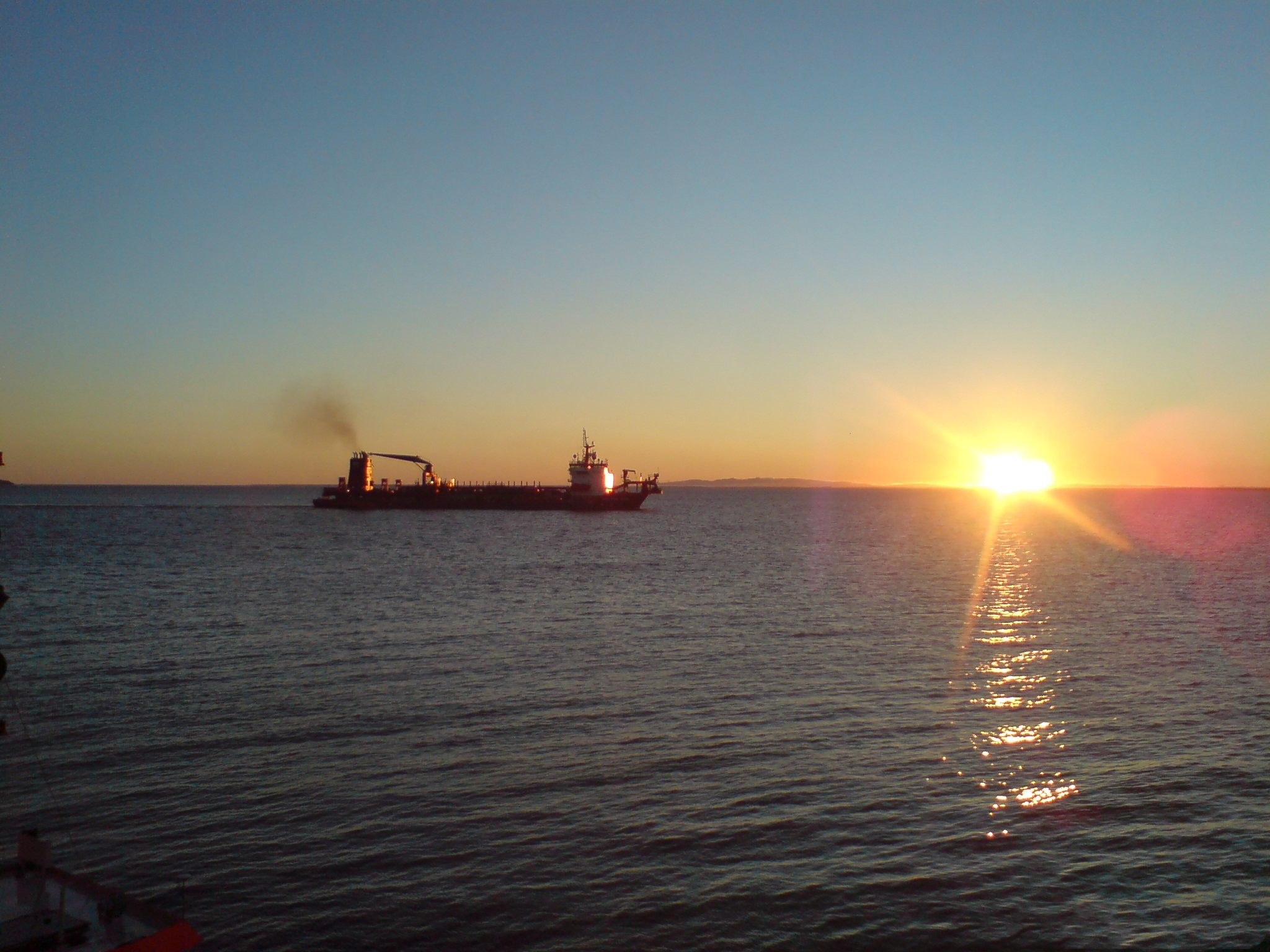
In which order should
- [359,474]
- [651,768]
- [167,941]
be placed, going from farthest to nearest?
[359,474] → [651,768] → [167,941]

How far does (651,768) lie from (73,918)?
400 inches

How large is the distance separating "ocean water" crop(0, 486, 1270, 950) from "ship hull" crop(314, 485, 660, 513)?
97181 millimetres

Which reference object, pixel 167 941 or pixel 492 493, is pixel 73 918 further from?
pixel 492 493

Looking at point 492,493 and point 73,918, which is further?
point 492,493

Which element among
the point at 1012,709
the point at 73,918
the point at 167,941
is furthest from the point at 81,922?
the point at 1012,709

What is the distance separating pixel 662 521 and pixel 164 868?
11802 cm

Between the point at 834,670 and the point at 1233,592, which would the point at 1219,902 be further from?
the point at 1233,592

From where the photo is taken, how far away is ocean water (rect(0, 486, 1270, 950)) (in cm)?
1169

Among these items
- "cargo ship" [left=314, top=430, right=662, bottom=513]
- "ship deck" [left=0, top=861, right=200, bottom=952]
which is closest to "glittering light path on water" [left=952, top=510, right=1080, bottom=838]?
"ship deck" [left=0, top=861, right=200, bottom=952]

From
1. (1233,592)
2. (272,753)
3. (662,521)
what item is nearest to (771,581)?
(1233,592)

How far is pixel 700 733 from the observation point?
19.3m

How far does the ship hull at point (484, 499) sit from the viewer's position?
139 metres

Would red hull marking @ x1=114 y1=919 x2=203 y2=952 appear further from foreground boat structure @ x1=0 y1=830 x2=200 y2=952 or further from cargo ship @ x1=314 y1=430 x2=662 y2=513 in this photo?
cargo ship @ x1=314 y1=430 x2=662 y2=513

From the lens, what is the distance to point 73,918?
8.85 m
